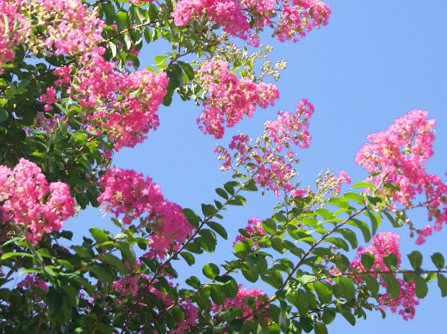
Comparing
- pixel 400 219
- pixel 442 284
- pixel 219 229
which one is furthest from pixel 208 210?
pixel 442 284

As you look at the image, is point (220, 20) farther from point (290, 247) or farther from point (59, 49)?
point (290, 247)

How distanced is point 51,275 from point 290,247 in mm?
1327

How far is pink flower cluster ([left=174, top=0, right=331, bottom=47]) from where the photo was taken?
332 centimetres

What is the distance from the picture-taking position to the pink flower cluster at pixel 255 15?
332cm

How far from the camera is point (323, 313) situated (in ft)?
10.7

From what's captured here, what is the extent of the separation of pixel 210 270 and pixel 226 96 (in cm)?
123

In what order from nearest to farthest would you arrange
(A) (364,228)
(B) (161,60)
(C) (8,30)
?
(C) (8,30), (A) (364,228), (B) (161,60)

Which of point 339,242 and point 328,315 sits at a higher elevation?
point 339,242

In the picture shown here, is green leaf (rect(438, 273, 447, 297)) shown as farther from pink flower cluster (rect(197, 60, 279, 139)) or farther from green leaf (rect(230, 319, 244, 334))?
pink flower cluster (rect(197, 60, 279, 139))

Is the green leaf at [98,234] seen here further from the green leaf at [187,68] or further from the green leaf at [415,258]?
the green leaf at [415,258]

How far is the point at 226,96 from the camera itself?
376cm

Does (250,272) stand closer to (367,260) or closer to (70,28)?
(367,260)

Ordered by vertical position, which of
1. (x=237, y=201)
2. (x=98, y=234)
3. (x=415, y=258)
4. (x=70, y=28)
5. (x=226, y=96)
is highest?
(x=226, y=96)

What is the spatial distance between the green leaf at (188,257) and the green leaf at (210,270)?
88mm
